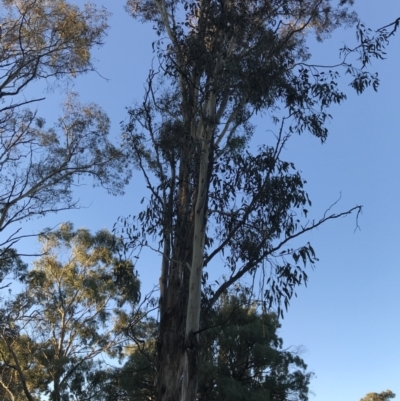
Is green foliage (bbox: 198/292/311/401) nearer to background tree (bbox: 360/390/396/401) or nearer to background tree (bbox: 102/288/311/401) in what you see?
background tree (bbox: 102/288/311/401)

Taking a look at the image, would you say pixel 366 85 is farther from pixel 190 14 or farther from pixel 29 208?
pixel 29 208

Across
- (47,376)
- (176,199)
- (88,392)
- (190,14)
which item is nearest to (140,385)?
(88,392)

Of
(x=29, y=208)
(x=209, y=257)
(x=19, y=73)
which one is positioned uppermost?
(x=19, y=73)

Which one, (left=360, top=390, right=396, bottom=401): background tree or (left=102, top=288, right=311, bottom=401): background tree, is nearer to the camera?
(left=102, top=288, right=311, bottom=401): background tree

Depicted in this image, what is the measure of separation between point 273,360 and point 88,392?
16.1ft

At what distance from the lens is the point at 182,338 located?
5.81 m

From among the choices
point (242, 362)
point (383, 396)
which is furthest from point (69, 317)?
point (383, 396)

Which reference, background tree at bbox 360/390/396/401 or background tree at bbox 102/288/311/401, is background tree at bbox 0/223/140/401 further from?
background tree at bbox 360/390/396/401

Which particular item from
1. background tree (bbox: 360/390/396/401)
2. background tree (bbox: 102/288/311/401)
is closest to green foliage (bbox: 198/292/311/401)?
background tree (bbox: 102/288/311/401)

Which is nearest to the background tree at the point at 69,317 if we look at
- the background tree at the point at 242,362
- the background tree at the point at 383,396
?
the background tree at the point at 242,362

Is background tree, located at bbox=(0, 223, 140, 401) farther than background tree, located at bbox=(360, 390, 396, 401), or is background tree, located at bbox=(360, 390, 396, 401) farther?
background tree, located at bbox=(360, 390, 396, 401)

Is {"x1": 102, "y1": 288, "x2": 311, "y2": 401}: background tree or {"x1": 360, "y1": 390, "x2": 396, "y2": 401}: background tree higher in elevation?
{"x1": 360, "y1": 390, "x2": 396, "y2": 401}: background tree

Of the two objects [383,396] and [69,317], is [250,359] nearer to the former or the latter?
[69,317]

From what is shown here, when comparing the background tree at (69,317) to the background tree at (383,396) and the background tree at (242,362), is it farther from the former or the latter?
the background tree at (383,396)
